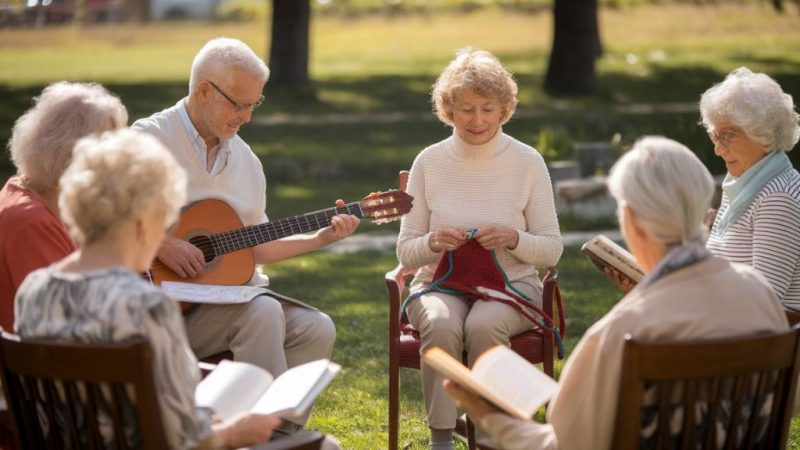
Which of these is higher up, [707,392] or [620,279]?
[707,392]

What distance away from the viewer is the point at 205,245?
4.98 meters

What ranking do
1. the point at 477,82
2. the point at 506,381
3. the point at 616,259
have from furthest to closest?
the point at 477,82 < the point at 616,259 < the point at 506,381

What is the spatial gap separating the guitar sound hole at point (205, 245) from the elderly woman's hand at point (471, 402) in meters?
1.89

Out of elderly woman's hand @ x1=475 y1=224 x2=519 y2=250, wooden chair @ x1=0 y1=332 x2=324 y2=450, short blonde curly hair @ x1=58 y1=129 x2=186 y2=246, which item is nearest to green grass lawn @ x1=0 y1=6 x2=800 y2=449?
elderly woman's hand @ x1=475 y1=224 x2=519 y2=250

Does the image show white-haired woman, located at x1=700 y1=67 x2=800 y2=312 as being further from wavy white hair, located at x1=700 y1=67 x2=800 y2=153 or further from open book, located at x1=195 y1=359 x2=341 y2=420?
open book, located at x1=195 y1=359 x2=341 y2=420

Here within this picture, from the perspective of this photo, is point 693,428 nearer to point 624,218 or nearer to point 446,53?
point 624,218

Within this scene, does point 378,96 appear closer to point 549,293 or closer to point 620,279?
point 549,293

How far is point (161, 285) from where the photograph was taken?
479cm

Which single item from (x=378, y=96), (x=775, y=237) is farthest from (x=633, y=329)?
(x=378, y=96)

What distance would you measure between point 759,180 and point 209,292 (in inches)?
83.4

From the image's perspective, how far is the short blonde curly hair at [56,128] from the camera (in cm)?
403

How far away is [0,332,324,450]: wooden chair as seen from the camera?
9.49 ft

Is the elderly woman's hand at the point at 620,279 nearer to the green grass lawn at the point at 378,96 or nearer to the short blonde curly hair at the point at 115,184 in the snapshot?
the green grass lawn at the point at 378,96

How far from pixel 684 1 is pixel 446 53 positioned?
746cm
